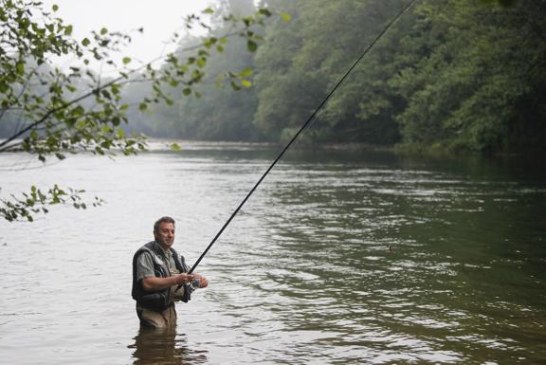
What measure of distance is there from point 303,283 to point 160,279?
449 cm

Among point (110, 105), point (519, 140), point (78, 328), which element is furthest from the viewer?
point (519, 140)

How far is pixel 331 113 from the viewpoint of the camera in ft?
243

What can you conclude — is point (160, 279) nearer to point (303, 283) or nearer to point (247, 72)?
point (303, 283)

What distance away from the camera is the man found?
8.78 m

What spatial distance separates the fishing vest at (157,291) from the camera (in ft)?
29.2

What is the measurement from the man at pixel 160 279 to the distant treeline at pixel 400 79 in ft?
15.9

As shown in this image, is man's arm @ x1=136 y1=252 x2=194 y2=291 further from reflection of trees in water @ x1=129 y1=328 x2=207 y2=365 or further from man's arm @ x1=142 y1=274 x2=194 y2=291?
reflection of trees in water @ x1=129 y1=328 x2=207 y2=365

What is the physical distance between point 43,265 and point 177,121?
118 metres

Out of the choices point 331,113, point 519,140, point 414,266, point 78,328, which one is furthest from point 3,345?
point 331,113

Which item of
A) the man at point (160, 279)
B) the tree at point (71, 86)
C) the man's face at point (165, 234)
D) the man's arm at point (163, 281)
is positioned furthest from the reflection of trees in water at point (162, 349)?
the tree at point (71, 86)

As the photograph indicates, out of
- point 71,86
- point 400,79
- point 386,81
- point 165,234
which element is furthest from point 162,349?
point 386,81

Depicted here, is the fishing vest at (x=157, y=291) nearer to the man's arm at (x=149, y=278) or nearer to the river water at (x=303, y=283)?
the man's arm at (x=149, y=278)

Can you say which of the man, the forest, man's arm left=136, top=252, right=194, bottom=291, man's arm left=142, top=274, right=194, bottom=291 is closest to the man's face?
the man

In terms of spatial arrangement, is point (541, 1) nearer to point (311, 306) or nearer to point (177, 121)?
point (311, 306)
